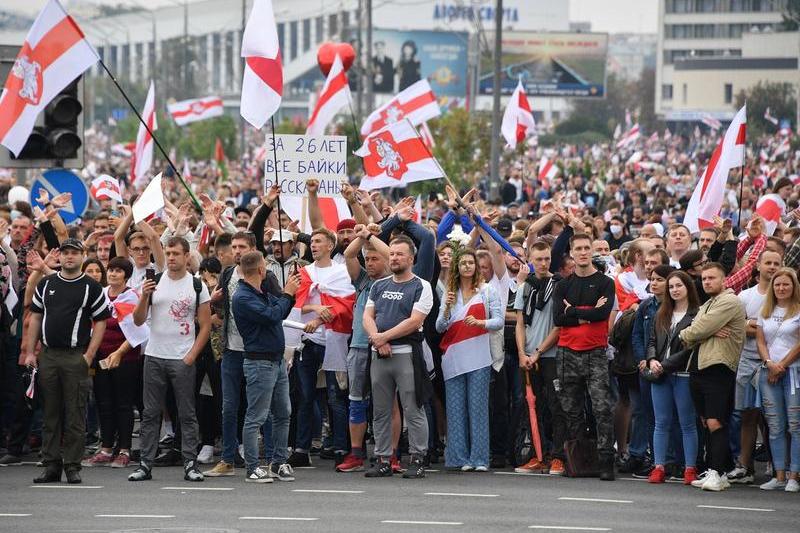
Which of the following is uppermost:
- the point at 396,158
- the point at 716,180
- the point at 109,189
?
the point at 396,158

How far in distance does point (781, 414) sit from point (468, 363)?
2.54 metres

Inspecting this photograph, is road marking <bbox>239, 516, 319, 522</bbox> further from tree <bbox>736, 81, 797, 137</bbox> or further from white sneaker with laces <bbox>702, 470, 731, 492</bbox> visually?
tree <bbox>736, 81, 797, 137</bbox>

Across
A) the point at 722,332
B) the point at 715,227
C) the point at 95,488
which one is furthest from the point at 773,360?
the point at 95,488

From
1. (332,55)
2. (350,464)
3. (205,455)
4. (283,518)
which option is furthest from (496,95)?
(283,518)

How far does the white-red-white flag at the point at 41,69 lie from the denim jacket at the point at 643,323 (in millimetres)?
5316

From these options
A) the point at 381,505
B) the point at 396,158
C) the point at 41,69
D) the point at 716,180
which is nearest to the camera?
the point at 381,505

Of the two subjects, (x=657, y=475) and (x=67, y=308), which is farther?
(x=657, y=475)

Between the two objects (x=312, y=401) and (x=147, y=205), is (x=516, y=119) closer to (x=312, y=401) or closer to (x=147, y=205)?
(x=147, y=205)

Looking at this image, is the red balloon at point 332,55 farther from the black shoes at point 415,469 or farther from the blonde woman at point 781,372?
the blonde woman at point 781,372

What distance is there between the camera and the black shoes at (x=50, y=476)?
1259 centimetres

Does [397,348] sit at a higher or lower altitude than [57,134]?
lower

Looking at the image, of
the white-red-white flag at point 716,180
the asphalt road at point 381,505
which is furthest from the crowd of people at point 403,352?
the white-red-white flag at point 716,180

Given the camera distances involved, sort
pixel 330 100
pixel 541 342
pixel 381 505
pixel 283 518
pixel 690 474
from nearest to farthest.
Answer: pixel 283 518 < pixel 381 505 < pixel 690 474 < pixel 541 342 < pixel 330 100

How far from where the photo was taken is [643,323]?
13.2m
